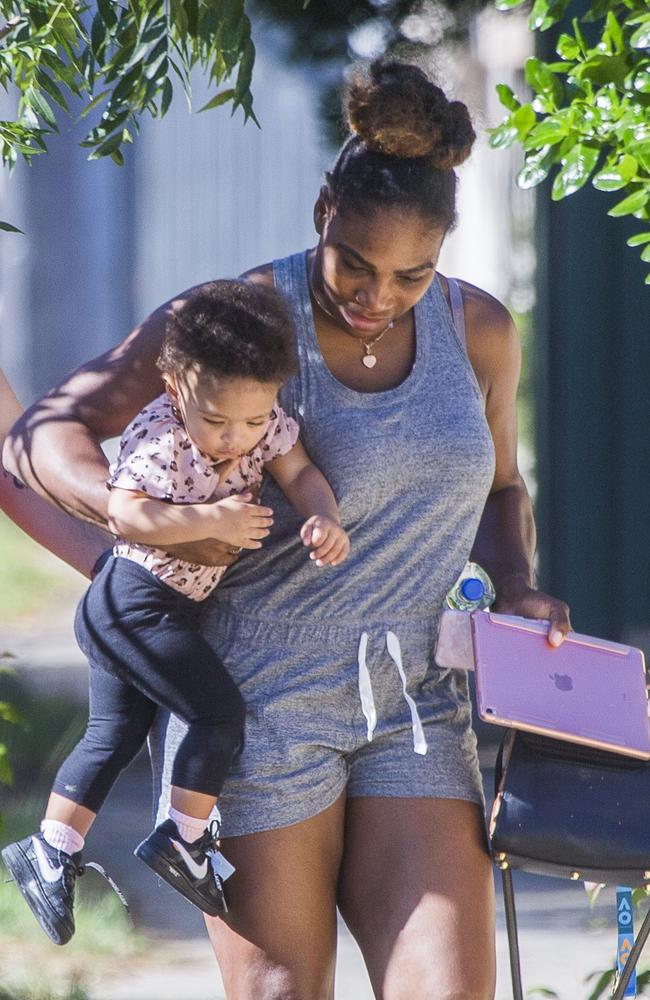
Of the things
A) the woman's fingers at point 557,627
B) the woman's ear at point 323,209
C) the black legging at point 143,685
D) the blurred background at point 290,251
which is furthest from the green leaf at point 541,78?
the blurred background at point 290,251

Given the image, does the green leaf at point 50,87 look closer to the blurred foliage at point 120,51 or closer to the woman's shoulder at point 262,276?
the blurred foliage at point 120,51

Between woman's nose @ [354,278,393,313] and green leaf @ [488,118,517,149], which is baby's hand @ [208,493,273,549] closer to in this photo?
woman's nose @ [354,278,393,313]

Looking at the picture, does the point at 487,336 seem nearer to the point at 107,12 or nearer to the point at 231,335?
the point at 231,335

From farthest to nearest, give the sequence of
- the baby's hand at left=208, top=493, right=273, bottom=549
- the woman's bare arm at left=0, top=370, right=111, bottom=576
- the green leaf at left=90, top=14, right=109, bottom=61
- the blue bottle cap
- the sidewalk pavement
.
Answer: the sidewalk pavement
the woman's bare arm at left=0, top=370, right=111, bottom=576
the green leaf at left=90, top=14, right=109, bottom=61
the blue bottle cap
the baby's hand at left=208, top=493, right=273, bottom=549

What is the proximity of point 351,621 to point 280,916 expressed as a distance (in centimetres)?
44

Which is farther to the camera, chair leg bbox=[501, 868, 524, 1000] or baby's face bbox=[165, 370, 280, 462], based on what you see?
chair leg bbox=[501, 868, 524, 1000]

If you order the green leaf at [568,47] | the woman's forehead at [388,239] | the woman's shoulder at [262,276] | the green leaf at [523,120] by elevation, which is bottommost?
the woman's shoulder at [262,276]

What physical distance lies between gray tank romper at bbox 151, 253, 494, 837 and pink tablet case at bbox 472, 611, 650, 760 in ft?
0.33

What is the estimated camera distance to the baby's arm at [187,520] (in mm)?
2152

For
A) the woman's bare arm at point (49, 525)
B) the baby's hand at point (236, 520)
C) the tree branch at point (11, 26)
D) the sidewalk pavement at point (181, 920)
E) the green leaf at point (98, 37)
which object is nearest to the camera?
the baby's hand at point (236, 520)

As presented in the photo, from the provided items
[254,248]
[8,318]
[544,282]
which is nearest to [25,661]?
[8,318]

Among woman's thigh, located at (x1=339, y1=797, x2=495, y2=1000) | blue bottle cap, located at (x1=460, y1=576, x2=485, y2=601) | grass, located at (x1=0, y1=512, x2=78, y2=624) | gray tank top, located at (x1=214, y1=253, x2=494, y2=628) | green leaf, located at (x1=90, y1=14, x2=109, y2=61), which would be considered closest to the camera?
woman's thigh, located at (x1=339, y1=797, x2=495, y2=1000)

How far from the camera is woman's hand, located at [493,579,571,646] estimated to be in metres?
2.45

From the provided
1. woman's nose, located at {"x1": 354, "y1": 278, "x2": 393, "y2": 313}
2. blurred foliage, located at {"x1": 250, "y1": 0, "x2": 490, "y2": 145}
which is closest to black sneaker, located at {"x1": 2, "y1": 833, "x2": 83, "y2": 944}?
woman's nose, located at {"x1": 354, "y1": 278, "x2": 393, "y2": 313}
